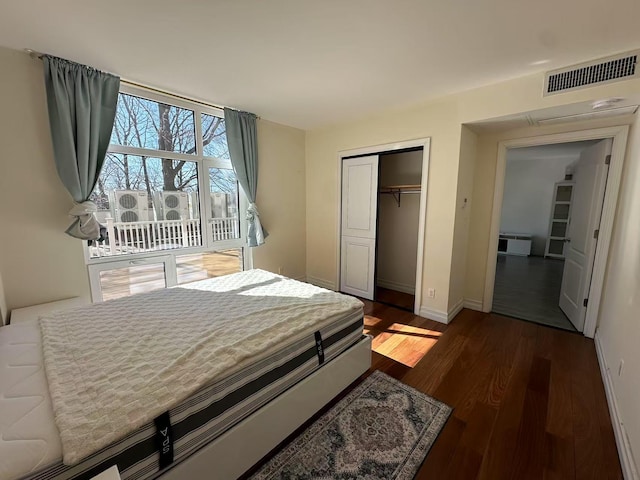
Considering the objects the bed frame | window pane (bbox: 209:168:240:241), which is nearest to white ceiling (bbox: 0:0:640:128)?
window pane (bbox: 209:168:240:241)

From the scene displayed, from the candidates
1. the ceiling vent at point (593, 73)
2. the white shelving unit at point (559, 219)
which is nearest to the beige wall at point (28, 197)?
the ceiling vent at point (593, 73)

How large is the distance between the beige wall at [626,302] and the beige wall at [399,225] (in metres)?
1.93

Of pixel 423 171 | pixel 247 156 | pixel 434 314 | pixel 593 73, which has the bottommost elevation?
pixel 434 314

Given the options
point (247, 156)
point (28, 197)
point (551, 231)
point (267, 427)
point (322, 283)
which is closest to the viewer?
point (267, 427)

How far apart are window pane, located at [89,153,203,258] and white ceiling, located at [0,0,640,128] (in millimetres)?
802

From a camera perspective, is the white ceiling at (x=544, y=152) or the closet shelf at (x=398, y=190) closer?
the closet shelf at (x=398, y=190)

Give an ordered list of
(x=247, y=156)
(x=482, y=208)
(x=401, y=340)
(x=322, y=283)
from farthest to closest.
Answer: (x=322, y=283), (x=247, y=156), (x=482, y=208), (x=401, y=340)

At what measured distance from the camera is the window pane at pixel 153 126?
253 centimetres

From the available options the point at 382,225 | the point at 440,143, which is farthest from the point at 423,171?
the point at 382,225

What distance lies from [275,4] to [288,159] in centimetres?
243

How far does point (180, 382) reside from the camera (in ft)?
3.84

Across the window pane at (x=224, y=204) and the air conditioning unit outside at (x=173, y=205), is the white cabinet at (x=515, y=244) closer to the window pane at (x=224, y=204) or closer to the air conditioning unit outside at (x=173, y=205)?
the window pane at (x=224, y=204)

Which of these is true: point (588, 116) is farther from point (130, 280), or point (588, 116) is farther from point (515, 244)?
point (515, 244)

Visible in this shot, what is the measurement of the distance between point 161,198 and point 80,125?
34.3 inches
